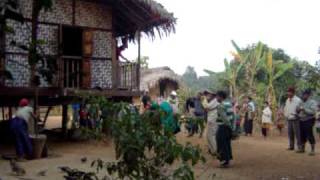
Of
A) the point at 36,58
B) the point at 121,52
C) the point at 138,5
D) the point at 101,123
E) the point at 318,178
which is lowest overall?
the point at 318,178

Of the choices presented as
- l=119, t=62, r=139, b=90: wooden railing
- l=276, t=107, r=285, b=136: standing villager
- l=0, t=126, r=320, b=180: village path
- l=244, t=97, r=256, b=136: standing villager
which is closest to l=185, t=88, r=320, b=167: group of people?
l=0, t=126, r=320, b=180: village path

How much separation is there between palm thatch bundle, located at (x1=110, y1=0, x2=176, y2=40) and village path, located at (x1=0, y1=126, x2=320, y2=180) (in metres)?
Result: 3.74

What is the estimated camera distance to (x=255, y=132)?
776 inches

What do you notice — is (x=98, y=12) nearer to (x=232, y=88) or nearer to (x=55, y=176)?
(x=55, y=176)

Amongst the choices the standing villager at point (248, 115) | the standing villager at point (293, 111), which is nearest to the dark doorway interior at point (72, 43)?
the standing villager at point (248, 115)

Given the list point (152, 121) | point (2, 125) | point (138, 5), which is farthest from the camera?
point (2, 125)

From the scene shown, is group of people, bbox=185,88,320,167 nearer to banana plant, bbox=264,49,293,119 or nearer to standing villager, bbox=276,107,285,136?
standing villager, bbox=276,107,285,136

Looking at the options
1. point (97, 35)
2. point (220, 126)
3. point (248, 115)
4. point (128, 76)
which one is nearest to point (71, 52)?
point (97, 35)

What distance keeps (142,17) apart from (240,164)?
5993 millimetres

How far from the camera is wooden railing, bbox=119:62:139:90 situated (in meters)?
14.3

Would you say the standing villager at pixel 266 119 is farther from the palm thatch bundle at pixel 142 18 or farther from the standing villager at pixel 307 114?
the standing villager at pixel 307 114

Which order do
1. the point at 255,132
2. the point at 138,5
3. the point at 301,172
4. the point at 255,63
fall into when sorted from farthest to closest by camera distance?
the point at 255,63, the point at 255,132, the point at 138,5, the point at 301,172

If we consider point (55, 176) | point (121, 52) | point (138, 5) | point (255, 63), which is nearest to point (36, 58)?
point (55, 176)

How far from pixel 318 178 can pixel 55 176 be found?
14.0ft
